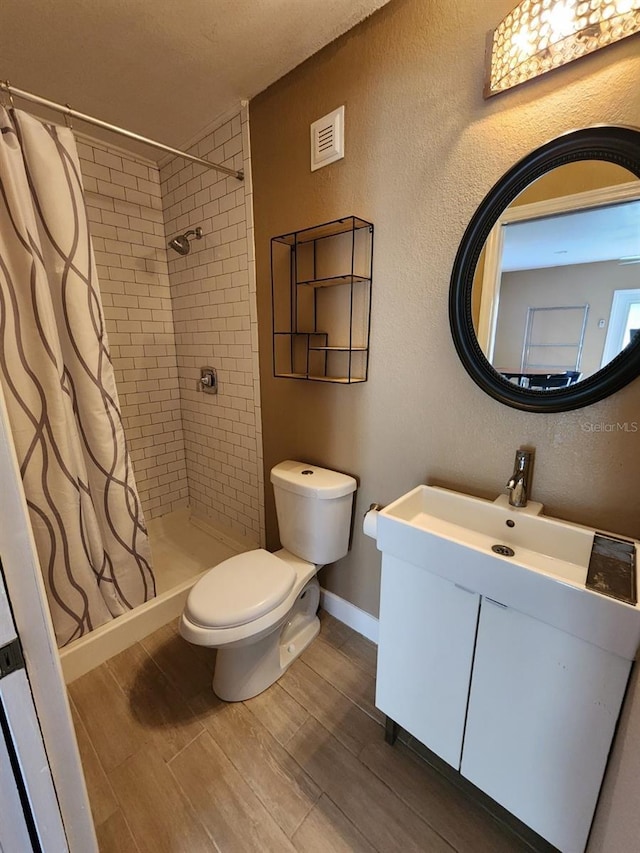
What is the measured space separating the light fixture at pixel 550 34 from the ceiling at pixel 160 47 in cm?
51

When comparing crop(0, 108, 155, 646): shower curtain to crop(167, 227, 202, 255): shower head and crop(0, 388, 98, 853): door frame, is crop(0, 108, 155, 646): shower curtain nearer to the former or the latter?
crop(167, 227, 202, 255): shower head

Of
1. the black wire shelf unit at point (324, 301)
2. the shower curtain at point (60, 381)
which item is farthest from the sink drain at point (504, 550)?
the shower curtain at point (60, 381)

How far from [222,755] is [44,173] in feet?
6.89

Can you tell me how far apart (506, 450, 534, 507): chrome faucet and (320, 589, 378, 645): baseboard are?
92 centimetres

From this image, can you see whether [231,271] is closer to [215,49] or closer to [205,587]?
[215,49]

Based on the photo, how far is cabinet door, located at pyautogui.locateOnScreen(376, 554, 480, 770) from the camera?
978 mm

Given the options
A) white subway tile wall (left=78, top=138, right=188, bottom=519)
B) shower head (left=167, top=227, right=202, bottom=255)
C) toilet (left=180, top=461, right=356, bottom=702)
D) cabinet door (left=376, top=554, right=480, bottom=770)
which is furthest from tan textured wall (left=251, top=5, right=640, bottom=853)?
white subway tile wall (left=78, top=138, right=188, bottom=519)

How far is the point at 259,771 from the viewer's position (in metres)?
1.16

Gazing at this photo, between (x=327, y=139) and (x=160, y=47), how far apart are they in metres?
0.69

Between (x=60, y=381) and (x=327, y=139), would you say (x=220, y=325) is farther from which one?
(x=327, y=139)

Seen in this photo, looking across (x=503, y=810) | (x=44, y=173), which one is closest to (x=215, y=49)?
(x=44, y=173)

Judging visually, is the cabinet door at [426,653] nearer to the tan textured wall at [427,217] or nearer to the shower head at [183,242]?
the tan textured wall at [427,217]

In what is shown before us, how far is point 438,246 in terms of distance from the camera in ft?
3.89

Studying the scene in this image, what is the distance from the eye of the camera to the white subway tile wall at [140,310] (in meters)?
2.03
